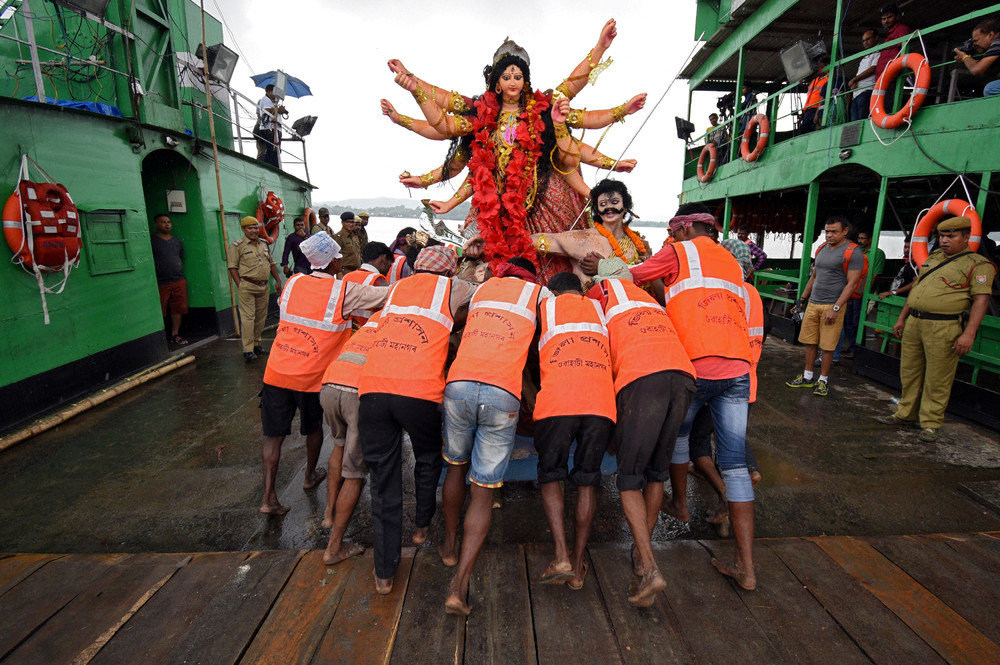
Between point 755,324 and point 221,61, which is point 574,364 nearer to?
point 755,324

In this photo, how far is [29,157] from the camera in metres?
4.68

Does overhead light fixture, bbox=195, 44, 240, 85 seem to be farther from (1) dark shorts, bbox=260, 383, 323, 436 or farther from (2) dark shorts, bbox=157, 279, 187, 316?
(1) dark shorts, bbox=260, 383, 323, 436

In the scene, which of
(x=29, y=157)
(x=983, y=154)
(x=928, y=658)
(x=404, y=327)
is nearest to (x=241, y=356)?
(x=29, y=157)

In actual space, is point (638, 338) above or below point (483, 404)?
above

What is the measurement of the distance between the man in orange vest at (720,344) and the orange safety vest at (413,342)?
1215 mm

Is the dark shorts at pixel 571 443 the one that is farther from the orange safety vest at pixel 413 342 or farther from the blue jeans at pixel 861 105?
the blue jeans at pixel 861 105

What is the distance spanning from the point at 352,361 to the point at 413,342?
1.68 ft

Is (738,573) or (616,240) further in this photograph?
(616,240)

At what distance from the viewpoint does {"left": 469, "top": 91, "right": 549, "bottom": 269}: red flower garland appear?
3.60m

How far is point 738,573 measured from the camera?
239 cm

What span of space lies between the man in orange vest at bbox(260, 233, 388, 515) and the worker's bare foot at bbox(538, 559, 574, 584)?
5.94 feet

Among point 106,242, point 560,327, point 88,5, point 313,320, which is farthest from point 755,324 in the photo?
point 88,5

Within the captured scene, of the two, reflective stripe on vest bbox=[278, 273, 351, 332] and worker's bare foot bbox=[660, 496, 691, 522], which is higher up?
reflective stripe on vest bbox=[278, 273, 351, 332]

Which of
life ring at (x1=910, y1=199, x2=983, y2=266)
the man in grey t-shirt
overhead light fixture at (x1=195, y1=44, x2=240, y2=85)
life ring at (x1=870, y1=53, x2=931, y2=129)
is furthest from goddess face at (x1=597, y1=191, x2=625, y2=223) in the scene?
overhead light fixture at (x1=195, y1=44, x2=240, y2=85)
